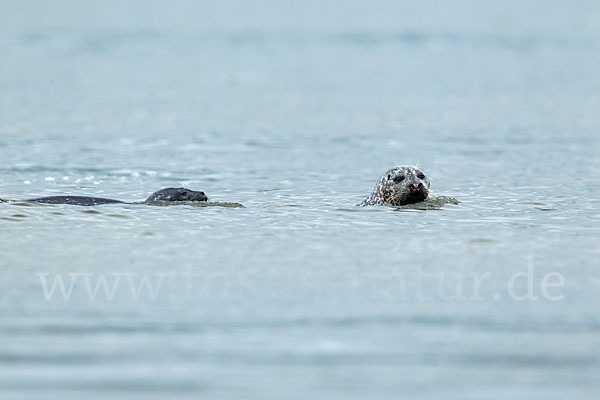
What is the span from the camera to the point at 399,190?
1262 centimetres

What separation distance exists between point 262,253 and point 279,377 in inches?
135

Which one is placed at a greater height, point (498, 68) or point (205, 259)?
point (498, 68)

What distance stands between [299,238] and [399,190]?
259cm

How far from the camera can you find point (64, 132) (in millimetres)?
20219

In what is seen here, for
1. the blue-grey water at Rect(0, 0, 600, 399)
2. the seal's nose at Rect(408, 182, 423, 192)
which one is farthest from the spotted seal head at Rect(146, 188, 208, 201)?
the seal's nose at Rect(408, 182, 423, 192)

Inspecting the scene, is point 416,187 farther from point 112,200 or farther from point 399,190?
point 112,200

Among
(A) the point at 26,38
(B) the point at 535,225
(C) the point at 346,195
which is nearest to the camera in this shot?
(B) the point at 535,225

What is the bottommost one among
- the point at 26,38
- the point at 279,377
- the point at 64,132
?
the point at 279,377

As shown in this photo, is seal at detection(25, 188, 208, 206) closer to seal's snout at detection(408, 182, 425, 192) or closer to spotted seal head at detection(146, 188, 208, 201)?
spotted seal head at detection(146, 188, 208, 201)

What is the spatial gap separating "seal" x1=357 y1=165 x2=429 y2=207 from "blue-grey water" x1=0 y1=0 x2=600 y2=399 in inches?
19.6

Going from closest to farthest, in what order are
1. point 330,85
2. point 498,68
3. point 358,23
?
point 330,85, point 498,68, point 358,23

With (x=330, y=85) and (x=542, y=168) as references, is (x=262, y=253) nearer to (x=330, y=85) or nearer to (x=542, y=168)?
(x=542, y=168)

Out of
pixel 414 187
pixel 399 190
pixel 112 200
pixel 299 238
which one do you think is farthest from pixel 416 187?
pixel 112 200

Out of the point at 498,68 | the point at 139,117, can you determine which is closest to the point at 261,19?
the point at 498,68
